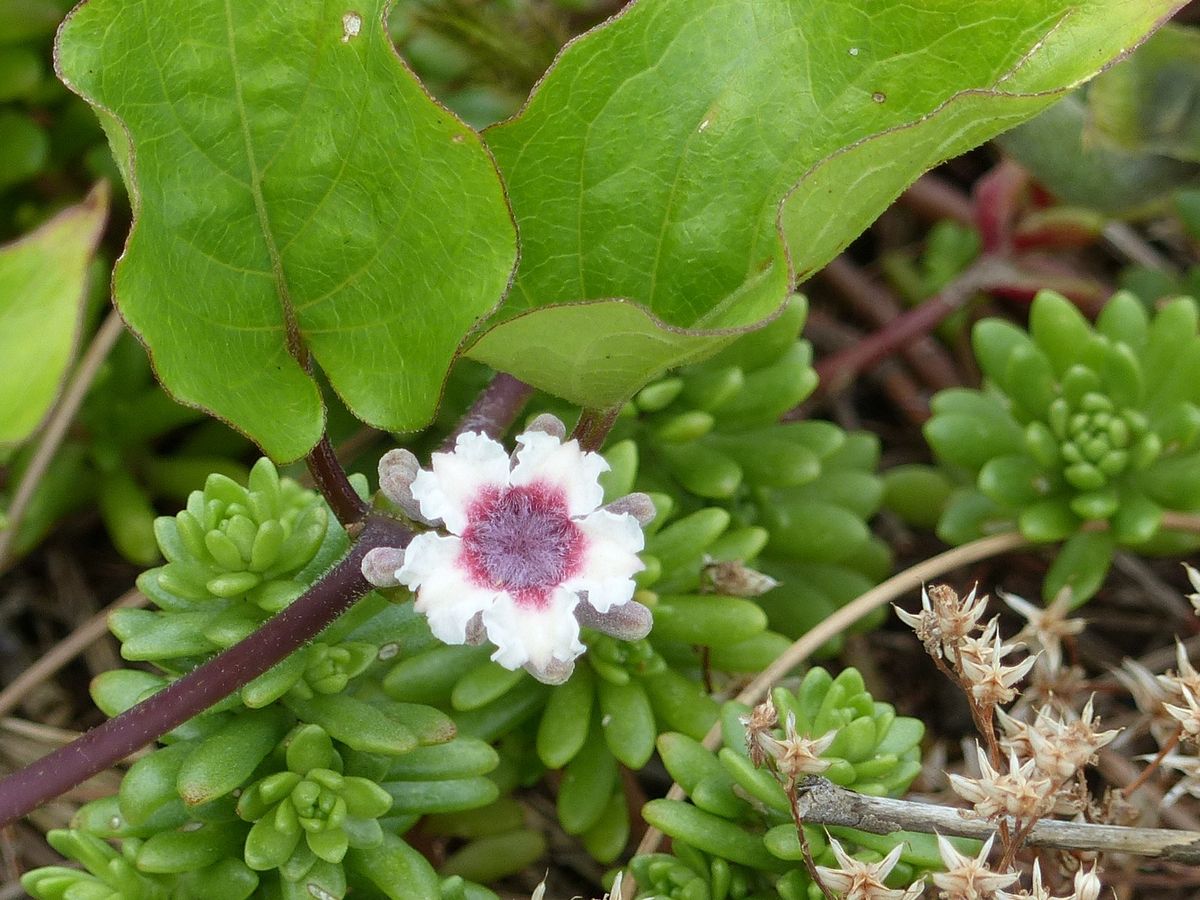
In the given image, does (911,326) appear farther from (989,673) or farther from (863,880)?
(863,880)

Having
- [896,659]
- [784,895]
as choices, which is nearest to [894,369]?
[896,659]

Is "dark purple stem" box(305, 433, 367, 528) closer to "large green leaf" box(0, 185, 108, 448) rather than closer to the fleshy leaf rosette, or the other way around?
"large green leaf" box(0, 185, 108, 448)

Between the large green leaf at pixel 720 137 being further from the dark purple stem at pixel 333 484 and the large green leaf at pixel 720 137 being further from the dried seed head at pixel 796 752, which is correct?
the dried seed head at pixel 796 752

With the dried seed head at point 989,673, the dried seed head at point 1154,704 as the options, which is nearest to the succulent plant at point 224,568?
the dried seed head at point 989,673

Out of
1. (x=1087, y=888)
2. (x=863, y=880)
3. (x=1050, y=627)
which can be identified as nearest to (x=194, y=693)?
(x=863, y=880)

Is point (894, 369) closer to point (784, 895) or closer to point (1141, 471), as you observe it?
point (1141, 471)

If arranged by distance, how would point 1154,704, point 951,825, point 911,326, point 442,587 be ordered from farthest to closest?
point 911,326
point 1154,704
point 951,825
point 442,587
